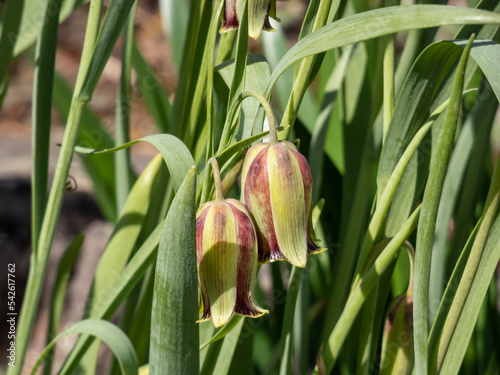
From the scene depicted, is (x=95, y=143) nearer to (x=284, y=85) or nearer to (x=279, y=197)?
(x=284, y=85)

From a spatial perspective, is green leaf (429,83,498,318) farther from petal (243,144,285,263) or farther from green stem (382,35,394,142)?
petal (243,144,285,263)

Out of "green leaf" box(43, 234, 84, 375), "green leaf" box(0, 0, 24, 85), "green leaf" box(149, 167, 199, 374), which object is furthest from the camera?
"green leaf" box(43, 234, 84, 375)

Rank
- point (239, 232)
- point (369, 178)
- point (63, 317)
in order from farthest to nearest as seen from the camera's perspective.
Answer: point (63, 317) → point (369, 178) → point (239, 232)

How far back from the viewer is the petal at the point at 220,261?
0.44 m

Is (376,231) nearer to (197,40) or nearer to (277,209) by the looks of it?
(277,209)

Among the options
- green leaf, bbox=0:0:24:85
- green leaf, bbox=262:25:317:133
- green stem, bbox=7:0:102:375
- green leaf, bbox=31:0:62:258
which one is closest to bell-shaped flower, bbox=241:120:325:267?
green stem, bbox=7:0:102:375

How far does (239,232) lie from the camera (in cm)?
44

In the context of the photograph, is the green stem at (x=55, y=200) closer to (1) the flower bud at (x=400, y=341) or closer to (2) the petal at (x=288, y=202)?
(2) the petal at (x=288, y=202)

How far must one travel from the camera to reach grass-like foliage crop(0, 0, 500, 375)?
17.3 inches

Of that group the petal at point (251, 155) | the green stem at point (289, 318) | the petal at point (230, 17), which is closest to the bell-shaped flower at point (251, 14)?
the petal at point (230, 17)

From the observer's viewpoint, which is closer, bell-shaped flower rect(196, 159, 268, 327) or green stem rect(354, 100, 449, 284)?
bell-shaped flower rect(196, 159, 268, 327)

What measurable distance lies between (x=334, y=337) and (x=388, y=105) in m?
0.24

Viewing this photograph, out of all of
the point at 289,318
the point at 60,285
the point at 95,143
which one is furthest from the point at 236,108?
the point at 95,143

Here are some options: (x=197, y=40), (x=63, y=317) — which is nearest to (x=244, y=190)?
(x=197, y=40)
